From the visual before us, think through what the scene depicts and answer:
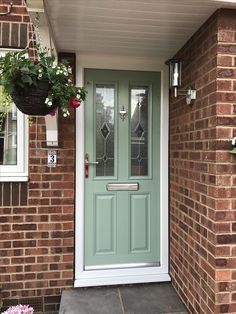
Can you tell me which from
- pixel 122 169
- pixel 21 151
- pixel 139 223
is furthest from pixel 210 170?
pixel 21 151

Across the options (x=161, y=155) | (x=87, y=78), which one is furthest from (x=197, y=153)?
(x=87, y=78)

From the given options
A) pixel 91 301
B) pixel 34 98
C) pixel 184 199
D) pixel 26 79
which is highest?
pixel 26 79

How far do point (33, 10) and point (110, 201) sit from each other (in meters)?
1.91

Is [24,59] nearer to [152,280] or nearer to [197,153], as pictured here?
[197,153]

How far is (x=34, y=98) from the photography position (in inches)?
88.1

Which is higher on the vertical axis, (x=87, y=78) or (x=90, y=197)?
(x=87, y=78)

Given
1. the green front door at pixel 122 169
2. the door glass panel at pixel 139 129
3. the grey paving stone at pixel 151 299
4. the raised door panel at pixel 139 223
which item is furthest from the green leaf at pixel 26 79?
the grey paving stone at pixel 151 299

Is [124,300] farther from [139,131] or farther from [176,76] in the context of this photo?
[176,76]

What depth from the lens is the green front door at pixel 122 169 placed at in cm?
328

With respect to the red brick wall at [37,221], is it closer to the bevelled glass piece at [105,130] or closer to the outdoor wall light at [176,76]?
the bevelled glass piece at [105,130]

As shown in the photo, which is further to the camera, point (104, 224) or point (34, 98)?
point (104, 224)

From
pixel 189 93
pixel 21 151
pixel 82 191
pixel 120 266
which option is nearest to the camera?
pixel 189 93

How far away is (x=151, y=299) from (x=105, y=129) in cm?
170

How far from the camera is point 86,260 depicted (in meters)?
3.27
